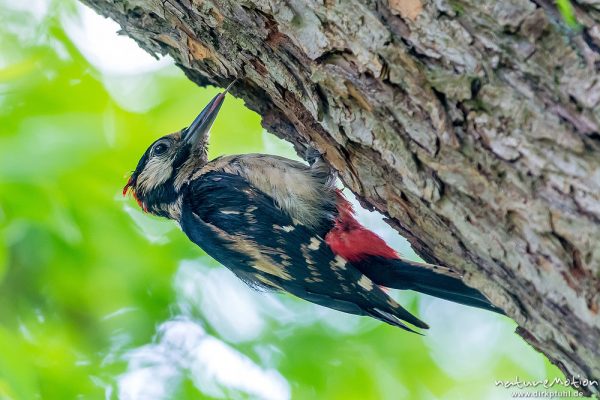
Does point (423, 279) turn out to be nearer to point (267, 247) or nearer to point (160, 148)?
point (267, 247)

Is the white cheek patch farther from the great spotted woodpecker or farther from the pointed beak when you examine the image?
the pointed beak

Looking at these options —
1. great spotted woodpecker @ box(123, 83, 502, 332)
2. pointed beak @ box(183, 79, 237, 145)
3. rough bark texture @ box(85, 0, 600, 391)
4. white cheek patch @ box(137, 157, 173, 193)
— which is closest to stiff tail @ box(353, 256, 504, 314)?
great spotted woodpecker @ box(123, 83, 502, 332)

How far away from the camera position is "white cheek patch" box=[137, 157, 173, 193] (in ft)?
Result: 11.9

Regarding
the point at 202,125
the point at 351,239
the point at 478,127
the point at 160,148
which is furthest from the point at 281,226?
the point at 478,127

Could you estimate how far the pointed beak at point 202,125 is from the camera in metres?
3.42

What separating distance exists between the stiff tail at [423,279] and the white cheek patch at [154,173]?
4.12ft

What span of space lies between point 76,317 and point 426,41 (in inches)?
98.6

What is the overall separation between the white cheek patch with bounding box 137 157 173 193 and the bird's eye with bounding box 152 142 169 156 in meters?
0.03

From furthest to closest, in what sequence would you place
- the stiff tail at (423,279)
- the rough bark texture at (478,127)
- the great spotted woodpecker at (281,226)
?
the great spotted woodpecker at (281,226)
the stiff tail at (423,279)
the rough bark texture at (478,127)

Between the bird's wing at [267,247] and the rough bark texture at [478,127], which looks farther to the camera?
the bird's wing at [267,247]

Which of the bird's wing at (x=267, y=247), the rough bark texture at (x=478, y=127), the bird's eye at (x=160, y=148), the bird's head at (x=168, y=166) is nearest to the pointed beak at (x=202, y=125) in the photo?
the bird's head at (x=168, y=166)

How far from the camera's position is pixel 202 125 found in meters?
3.58

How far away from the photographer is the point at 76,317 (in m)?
3.49

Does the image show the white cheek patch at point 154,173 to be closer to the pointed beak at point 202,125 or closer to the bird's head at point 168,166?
the bird's head at point 168,166
